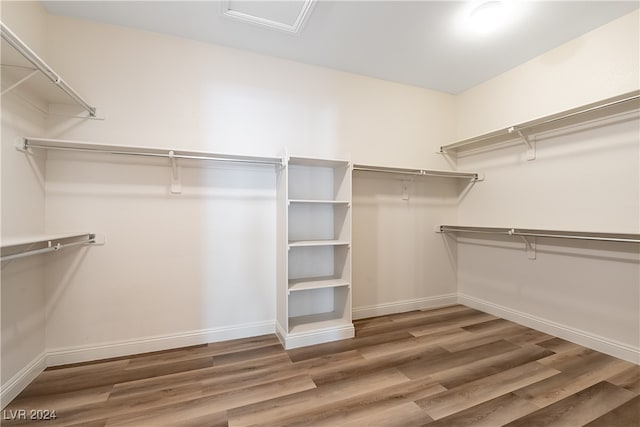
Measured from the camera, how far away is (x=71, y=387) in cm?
168

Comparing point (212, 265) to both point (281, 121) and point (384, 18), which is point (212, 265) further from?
point (384, 18)

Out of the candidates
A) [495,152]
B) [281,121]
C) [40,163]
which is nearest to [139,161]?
[40,163]

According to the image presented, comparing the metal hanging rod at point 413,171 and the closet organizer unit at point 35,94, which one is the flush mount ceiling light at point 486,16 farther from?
the closet organizer unit at point 35,94

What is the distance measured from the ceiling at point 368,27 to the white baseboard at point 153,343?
94.9 inches

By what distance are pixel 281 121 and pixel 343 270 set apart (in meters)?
1.49

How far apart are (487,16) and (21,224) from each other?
338 cm

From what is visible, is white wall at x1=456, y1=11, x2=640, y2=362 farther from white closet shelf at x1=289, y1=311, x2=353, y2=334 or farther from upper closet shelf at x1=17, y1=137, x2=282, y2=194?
upper closet shelf at x1=17, y1=137, x2=282, y2=194

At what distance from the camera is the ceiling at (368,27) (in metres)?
1.91

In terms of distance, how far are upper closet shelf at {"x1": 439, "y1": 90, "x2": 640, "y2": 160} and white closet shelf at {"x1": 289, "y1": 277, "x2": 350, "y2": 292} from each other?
1932 mm

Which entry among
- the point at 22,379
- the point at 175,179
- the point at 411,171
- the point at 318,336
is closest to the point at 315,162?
the point at 411,171

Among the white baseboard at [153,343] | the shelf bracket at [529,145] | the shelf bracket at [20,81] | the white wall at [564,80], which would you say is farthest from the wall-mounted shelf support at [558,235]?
the shelf bracket at [20,81]

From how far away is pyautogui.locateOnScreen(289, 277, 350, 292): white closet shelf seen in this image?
2285 mm

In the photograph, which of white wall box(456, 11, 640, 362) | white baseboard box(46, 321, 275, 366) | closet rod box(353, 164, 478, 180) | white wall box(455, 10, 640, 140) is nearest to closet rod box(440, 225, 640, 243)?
white wall box(456, 11, 640, 362)

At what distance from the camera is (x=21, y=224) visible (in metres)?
1.66
